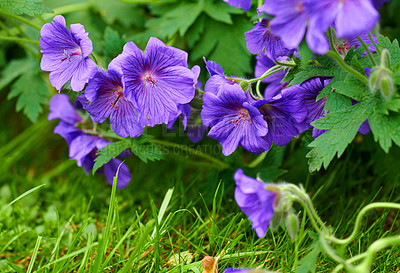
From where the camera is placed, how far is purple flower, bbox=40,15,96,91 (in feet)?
4.45

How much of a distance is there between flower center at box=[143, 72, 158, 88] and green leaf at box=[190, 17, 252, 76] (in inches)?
20.5

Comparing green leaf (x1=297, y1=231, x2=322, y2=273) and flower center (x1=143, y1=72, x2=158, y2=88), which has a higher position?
flower center (x1=143, y1=72, x2=158, y2=88)

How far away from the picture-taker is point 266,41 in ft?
4.50

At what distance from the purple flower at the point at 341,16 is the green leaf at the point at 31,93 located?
4.84ft

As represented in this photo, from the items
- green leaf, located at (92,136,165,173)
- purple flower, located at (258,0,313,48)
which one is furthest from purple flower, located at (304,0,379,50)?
green leaf, located at (92,136,165,173)

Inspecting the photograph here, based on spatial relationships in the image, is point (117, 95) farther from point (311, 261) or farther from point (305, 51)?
point (311, 261)

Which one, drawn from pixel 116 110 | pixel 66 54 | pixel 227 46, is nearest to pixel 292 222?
pixel 116 110

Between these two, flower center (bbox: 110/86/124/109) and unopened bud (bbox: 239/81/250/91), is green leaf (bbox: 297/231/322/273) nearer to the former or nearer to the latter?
unopened bud (bbox: 239/81/250/91)

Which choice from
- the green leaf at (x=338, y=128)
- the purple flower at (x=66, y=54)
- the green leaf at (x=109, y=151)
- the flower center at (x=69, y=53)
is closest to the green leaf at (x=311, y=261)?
the green leaf at (x=338, y=128)

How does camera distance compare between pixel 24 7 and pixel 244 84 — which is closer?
pixel 244 84

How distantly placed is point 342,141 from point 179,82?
1.88ft

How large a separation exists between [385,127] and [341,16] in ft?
1.27

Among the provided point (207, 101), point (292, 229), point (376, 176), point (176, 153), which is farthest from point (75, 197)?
point (376, 176)

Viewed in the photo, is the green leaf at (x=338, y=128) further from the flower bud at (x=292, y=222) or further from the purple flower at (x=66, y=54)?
the purple flower at (x=66, y=54)
